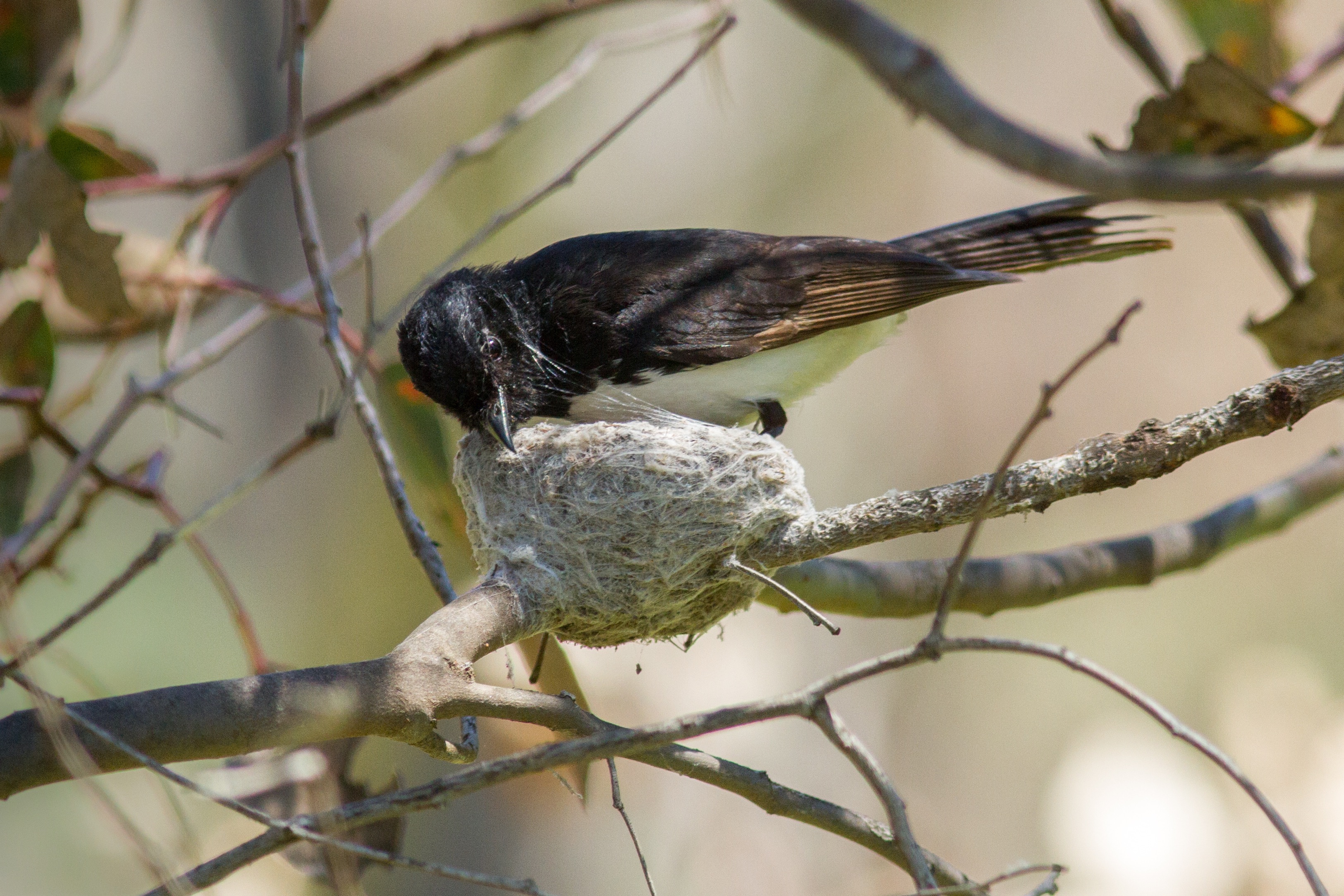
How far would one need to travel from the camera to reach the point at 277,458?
220cm

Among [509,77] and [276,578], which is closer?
[276,578]

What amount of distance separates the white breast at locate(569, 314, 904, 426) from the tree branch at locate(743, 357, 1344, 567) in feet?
4.12

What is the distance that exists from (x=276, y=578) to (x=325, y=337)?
441 centimetres

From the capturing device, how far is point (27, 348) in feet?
10.4

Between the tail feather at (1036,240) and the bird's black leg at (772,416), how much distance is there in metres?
0.67

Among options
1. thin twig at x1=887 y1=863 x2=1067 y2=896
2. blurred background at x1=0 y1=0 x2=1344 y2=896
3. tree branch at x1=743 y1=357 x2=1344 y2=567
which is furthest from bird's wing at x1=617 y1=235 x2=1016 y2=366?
thin twig at x1=887 y1=863 x2=1067 y2=896

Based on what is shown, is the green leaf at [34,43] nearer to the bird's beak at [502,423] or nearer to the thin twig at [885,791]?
the bird's beak at [502,423]

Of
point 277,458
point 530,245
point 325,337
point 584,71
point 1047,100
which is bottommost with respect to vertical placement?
point 277,458

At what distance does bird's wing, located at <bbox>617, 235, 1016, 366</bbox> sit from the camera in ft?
10.7

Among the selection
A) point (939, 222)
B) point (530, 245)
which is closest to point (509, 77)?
point (530, 245)

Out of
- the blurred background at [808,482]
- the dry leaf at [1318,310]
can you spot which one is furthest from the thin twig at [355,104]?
the dry leaf at [1318,310]

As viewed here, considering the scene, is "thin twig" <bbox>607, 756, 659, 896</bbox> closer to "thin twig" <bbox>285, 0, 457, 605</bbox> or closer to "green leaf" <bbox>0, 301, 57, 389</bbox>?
"thin twig" <bbox>285, 0, 457, 605</bbox>

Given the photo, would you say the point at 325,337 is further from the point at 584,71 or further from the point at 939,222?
the point at 939,222

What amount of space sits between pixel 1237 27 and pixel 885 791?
2479mm
